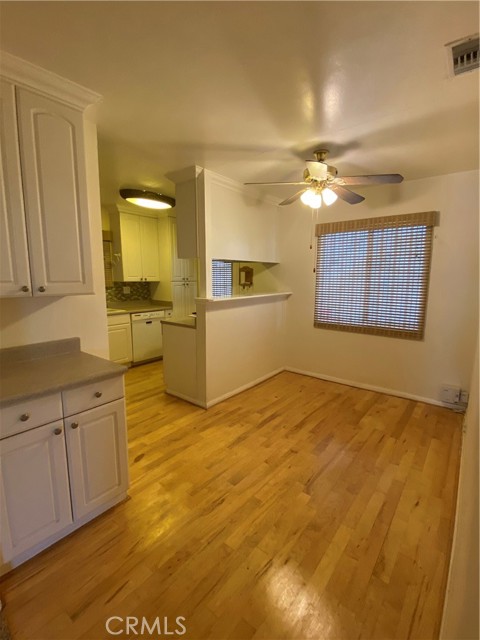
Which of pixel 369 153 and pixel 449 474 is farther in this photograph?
pixel 369 153

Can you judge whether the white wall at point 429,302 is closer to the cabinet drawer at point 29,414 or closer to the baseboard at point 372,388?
the baseboard at point 372,388

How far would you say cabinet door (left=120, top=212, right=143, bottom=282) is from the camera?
14.6 ft

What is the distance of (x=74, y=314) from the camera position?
2.00 m

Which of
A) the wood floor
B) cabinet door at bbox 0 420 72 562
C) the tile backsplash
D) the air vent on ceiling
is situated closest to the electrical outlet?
the wood floor

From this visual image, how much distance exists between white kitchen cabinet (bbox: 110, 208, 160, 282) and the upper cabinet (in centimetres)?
287

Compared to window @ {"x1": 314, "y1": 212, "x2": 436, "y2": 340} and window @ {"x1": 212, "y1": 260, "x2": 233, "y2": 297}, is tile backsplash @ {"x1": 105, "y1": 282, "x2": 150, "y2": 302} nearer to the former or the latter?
window @ {"x1": 212, "y1": 260, "x2": 233, "y2": 297}

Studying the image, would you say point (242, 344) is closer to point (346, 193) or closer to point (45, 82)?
point (346, 193)

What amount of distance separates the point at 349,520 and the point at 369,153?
9.09 feet

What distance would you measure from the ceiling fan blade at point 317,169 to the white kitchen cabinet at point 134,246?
3.20 m

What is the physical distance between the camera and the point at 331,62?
4.70 ft

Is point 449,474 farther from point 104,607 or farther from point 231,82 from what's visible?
point 231,82

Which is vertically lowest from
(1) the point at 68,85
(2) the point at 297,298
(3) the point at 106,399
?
(3) the point at 106,399

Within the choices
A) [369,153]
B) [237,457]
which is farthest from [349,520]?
[369,153]

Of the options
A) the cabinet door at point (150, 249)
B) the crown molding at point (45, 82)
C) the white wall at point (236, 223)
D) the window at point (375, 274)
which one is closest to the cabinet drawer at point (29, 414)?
the crown molding at point (45, 82)
